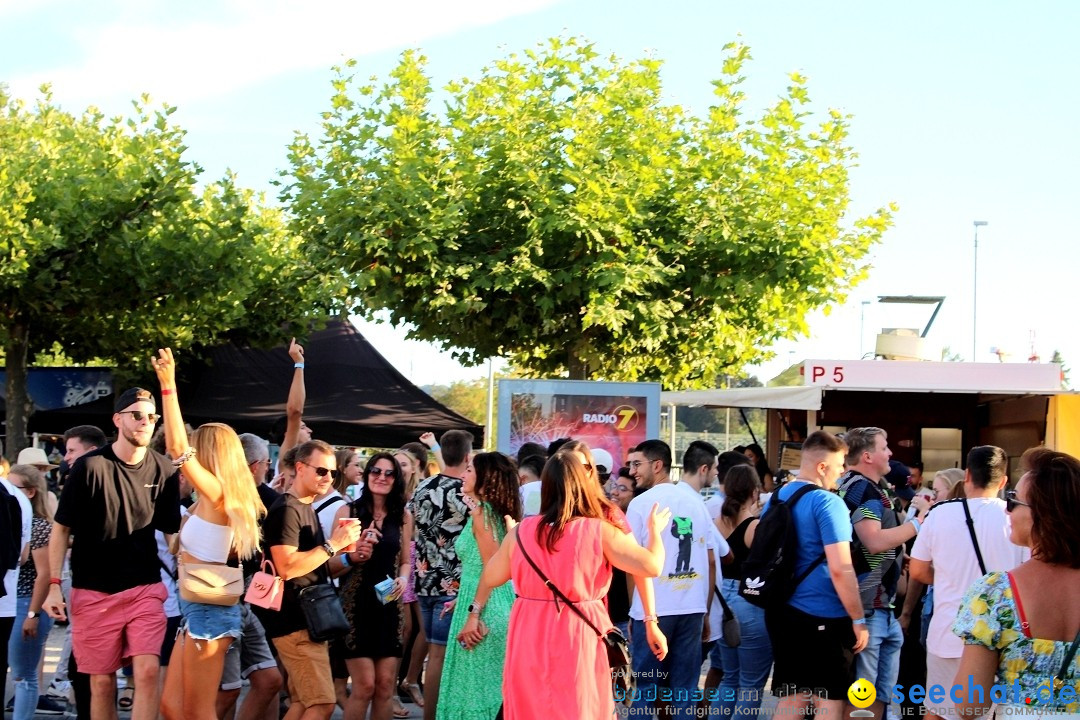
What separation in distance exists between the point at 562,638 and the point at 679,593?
214 centimetres

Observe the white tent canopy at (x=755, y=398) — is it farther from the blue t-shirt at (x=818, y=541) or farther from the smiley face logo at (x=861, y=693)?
the blue t-shirt at (x=818, y=541)

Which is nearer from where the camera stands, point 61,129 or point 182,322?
point 182,322

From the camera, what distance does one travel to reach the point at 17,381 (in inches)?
684

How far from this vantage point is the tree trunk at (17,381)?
17.2 metres

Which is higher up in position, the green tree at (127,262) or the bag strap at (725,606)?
the green tree at (127,262)

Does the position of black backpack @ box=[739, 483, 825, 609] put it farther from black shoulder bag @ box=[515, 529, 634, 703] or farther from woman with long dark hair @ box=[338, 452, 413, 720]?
woman with long dark hair @ box=[338, 452, 413, 720]

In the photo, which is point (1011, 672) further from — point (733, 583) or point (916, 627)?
point (916, 627)

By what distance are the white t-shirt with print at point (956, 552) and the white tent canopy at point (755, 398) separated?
203 inches

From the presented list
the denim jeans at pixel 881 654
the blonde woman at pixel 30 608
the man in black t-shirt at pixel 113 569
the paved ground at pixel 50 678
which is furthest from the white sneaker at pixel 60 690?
the denim jeans at pixel 881 654

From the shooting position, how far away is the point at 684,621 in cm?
703

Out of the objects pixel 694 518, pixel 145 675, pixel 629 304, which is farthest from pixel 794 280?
pixel 145 675

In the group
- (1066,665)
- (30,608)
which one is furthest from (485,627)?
(1066,665)

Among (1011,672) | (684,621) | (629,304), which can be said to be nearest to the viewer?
(1011,672)

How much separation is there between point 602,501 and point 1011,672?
6.71 feet
